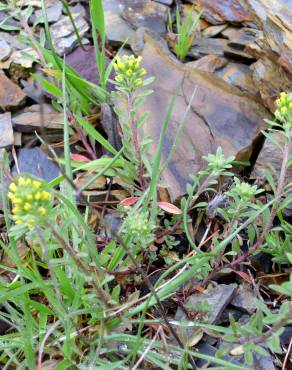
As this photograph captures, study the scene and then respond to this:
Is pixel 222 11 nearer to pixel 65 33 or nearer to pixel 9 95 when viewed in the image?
pixel 65 33

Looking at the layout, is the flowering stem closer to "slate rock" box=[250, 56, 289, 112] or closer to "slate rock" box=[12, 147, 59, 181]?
"slate rock" box=[12, 147, 59, 181]

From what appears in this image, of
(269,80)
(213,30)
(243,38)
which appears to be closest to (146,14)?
(213,30)

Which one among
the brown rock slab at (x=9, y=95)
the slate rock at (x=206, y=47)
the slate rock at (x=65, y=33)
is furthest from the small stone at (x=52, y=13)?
the slate rock at (x=206, y=47)

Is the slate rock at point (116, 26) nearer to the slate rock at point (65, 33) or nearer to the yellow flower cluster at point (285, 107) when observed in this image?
the slate rock at point (65, 33)

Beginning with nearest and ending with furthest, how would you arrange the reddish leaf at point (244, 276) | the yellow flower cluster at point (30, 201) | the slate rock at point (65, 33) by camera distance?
the yellow flower cluster at point (30, 201) → the reddish leaf at point (244, 276) → the slate rock at point (65, 33)

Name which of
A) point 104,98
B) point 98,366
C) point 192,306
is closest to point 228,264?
point 192,306

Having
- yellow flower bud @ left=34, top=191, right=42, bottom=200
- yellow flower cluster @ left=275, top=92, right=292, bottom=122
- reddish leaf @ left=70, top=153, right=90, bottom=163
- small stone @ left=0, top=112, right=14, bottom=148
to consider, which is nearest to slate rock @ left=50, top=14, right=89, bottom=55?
small stone @ left=0, top=112, right=14, bottom=148

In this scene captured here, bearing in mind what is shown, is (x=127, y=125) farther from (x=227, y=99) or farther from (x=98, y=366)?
(x=98, y=366)
